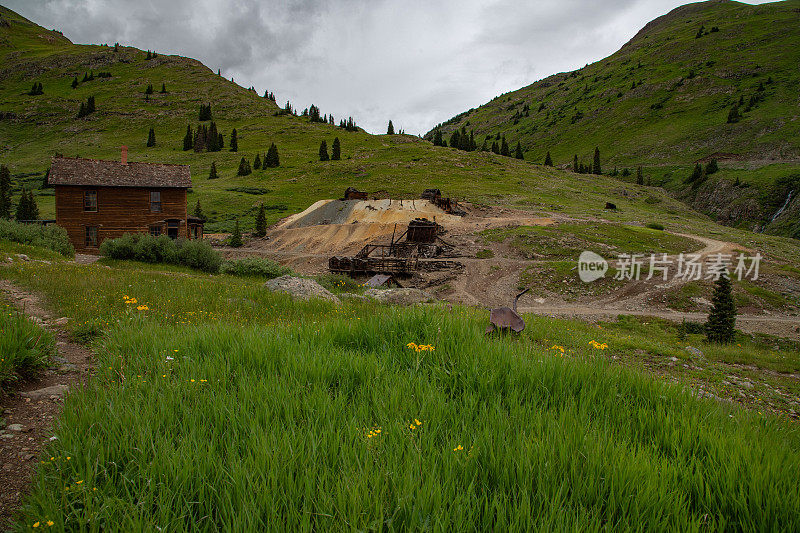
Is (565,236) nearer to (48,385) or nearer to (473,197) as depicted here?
(473,197)

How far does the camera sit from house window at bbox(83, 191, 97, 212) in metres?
36.0

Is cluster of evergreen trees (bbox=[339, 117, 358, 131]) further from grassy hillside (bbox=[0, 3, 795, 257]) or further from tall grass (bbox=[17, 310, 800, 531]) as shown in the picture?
tall grass (bbox=[17, 310, 800, 531])

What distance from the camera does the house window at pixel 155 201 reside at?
3806 cm

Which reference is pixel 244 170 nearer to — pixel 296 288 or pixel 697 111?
pixel 296 288

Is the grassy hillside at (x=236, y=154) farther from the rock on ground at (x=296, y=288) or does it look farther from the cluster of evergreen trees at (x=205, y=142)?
the rock on ground at (x=296, y=288)

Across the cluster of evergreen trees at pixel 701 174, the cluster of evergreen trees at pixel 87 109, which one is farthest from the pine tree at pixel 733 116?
the cluster of evergreen trees at pixel 87 109

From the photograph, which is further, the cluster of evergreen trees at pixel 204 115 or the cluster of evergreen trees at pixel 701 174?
the cluster of evergreen trees at pixel 204 115

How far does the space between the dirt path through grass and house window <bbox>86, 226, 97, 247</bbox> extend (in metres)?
41.1

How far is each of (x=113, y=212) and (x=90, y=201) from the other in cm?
226

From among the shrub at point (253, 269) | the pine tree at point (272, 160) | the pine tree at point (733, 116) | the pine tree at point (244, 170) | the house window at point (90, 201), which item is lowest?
the shrub at point (253, 269)

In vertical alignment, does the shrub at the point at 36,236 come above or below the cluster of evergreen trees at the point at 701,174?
below

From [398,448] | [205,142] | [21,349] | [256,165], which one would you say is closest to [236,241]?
[21,349]

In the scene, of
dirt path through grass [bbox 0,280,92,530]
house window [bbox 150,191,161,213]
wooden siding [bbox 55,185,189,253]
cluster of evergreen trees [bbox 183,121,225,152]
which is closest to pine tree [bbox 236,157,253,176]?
cluster of evergreen trees [bbox 183,121,225,152]

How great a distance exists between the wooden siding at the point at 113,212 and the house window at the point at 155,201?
308mm
